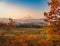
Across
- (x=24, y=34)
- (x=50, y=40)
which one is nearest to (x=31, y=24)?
(x=24, y=34)

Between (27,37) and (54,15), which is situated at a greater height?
(54,15)

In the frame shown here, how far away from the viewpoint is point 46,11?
3.64m

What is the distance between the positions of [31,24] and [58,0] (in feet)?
2.42

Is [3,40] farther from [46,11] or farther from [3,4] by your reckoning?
[46,11]

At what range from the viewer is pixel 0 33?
12.0 ft

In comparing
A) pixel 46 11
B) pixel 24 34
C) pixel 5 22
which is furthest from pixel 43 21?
pixel 5 22

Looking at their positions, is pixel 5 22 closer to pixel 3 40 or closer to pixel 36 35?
pixel 3 40

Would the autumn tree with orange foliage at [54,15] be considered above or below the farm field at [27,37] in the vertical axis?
above

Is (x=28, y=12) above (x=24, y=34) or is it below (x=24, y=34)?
above

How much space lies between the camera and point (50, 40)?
3.60 m

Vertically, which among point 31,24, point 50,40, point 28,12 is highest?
point 28,12

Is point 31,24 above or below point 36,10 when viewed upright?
below

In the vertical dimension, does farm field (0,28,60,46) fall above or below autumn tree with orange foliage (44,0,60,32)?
below

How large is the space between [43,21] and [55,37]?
0.41 meters
